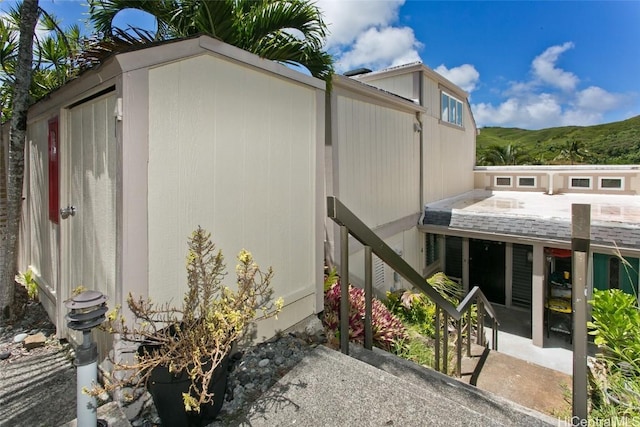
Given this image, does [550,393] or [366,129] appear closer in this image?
[550,393]

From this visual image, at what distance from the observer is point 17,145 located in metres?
3.66

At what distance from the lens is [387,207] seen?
26.3ft

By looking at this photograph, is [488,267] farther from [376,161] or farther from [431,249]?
[376,161]

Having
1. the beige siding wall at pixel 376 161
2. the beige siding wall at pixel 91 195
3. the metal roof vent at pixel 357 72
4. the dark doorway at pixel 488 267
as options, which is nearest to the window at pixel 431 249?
the dark doorway at pixel 488 267

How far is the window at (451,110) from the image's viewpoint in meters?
11.1

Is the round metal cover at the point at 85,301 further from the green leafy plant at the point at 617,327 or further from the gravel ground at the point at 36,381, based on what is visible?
the green leafy plant at the point at 617,327

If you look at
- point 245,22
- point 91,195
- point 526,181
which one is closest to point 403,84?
point 245,22

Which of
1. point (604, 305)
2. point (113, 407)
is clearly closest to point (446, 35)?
point (604, 305)

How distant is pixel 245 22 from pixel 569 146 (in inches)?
1147

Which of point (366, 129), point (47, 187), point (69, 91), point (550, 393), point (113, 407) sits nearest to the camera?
point (113, 407)

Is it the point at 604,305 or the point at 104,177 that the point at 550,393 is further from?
the point at 104,177

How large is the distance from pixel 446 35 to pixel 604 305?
20.5m

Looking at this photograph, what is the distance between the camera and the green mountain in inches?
937

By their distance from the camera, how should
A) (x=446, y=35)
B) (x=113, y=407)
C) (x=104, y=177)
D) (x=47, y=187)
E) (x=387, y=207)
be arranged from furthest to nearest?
(x=446, y=35) → (x=387, y=207) → (x=47, y=187) → (x=104, y=177) → (x=113, y=407)
